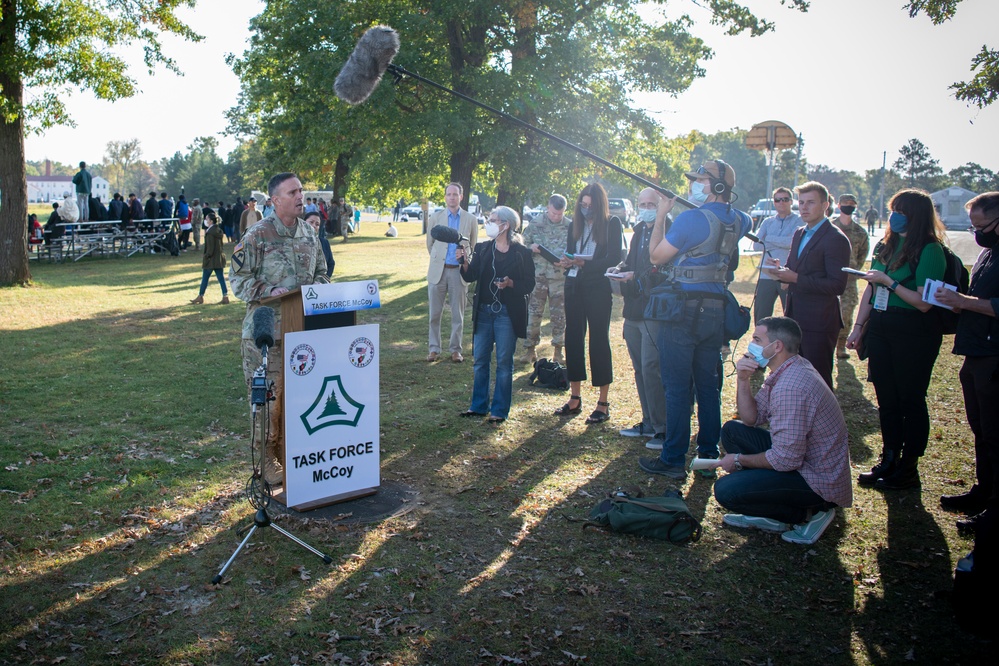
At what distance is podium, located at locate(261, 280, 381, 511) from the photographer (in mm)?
5156

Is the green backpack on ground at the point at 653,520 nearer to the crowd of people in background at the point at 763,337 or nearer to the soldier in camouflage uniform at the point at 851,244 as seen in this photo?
the crowd of people in background at the point at 763,337

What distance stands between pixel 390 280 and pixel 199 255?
11.9 m

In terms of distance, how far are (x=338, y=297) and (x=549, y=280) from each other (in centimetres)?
587

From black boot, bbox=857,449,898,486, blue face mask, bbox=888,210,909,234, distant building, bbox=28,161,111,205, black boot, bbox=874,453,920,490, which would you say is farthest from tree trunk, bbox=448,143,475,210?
distant building, bbox=28,161,111,205

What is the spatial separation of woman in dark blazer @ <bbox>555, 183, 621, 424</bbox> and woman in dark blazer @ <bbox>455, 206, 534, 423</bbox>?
0.49m

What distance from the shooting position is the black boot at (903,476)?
19.9 ft

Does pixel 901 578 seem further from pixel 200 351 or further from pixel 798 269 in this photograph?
pixel 200 351

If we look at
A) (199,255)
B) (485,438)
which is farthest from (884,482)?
(199,255)

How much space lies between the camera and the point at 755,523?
5.38 m

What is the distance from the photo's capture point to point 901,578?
4.70 meters

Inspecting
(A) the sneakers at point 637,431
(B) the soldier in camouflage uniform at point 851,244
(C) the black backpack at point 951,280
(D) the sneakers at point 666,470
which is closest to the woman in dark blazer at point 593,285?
(A) the sneakers at point 637,431

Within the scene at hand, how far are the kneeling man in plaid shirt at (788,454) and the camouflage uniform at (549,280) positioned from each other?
4.82 meters

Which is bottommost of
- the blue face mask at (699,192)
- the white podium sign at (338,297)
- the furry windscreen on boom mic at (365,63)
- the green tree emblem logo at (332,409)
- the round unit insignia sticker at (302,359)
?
the green tree emblem logo at (332,409)

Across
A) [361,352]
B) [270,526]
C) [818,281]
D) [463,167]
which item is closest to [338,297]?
[361,352]
